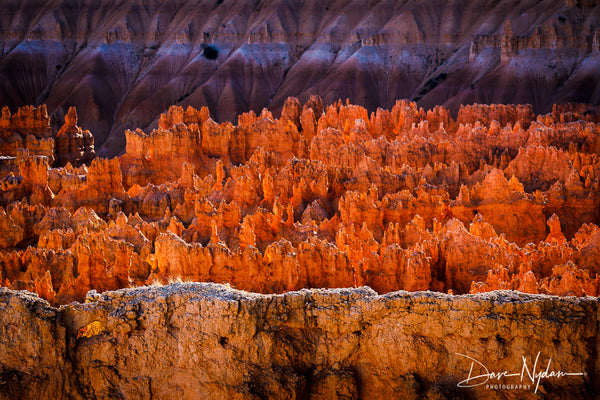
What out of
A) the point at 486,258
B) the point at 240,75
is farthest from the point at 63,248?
Result: the point at 240,75

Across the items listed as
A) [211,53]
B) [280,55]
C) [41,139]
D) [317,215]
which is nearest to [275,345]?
[317,215]

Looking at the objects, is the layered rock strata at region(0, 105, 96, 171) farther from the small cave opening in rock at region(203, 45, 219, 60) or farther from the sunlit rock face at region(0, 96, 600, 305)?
the small cave opening in rock at region(203, 45, 219, 60)

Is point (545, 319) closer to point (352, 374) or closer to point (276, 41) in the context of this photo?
point (352, 374)

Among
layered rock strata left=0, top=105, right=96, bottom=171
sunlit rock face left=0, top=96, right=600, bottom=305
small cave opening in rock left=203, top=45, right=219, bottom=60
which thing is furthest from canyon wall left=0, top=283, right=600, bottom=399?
small cave opening in rock left=203, top=45, right=219, bottom=60

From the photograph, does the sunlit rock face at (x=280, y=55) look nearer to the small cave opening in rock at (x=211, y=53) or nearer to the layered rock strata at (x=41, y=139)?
the small cave opening in rock at (x=211, y=53)

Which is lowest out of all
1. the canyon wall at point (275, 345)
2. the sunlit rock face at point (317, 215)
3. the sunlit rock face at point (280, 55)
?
the canyon wall at point (275, 345)

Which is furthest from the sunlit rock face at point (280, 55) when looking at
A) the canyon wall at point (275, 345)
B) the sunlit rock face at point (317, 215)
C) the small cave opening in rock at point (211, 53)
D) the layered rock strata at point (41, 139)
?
the canyon wall at point (275, 345)

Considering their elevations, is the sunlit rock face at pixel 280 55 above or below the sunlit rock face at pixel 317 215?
above
